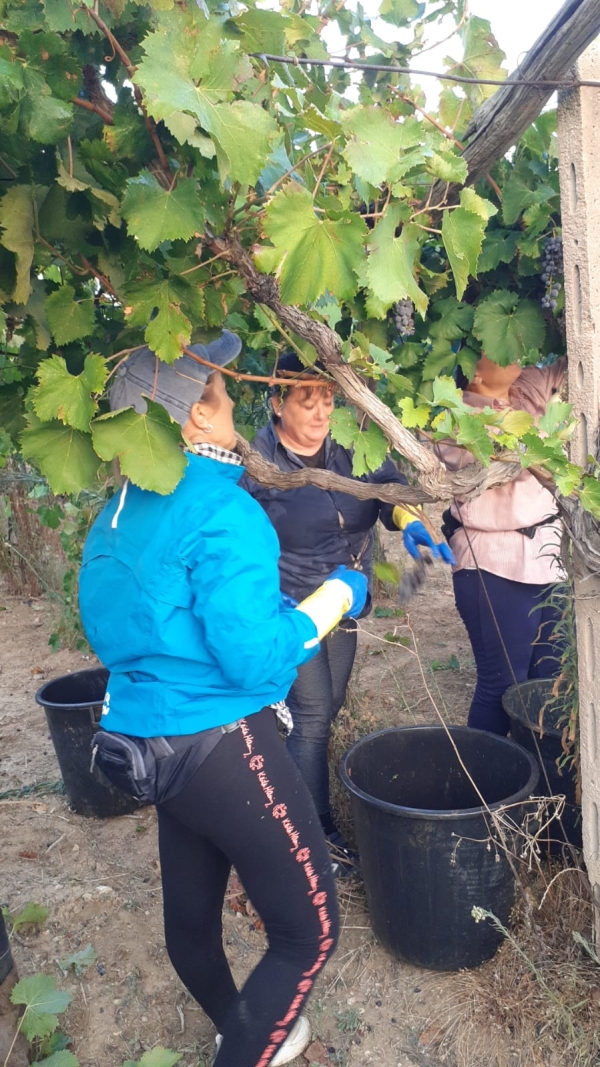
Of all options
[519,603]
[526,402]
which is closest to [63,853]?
[519,603]

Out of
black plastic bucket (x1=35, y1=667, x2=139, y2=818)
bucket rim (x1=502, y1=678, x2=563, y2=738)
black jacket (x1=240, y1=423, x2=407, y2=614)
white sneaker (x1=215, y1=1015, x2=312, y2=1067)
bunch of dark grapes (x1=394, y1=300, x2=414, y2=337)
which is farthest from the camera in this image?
black plastic bucket (x1=35, y1=667, x2=139, y2=818)

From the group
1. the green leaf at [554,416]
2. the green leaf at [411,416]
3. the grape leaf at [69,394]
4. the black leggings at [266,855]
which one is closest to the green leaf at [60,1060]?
the black leggings at [266,855]

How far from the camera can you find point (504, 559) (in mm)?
2746

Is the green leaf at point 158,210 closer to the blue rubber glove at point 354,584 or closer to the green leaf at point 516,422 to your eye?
the green leaf at point 516,422

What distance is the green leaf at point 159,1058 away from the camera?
194cm

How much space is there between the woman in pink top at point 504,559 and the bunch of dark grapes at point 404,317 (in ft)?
1.49

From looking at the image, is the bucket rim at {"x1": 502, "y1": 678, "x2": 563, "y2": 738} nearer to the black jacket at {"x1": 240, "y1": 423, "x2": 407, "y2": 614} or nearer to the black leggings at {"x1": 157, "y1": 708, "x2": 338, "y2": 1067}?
the black jacket at {"x1": 240, "y1": 423, "x2": 407, "y2": 614}

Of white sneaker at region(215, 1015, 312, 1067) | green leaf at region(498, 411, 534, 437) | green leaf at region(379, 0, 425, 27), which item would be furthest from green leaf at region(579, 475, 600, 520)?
white sneaker at region(215, 1015, 312, 1067)

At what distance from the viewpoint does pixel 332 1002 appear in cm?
228

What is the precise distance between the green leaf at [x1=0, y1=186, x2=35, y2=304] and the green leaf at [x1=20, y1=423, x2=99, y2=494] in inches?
10.7

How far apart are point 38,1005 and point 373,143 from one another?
6.37 ft

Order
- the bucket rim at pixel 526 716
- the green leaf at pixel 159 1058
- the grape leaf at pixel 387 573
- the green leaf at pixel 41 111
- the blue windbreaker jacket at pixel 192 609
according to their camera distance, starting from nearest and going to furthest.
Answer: the green leaf at pixel 41 111 < the blue windbreaker jacket at pixel 192 609 < the green leaf at pixel 159 1058 < the grape leaf at pixel 387 573 < the bucket rim at pixel 526 716

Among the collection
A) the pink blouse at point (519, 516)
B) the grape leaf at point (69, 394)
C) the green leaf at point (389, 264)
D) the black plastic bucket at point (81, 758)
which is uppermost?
the green leaf at point (389, 264)

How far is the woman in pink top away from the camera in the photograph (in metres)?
2.70
